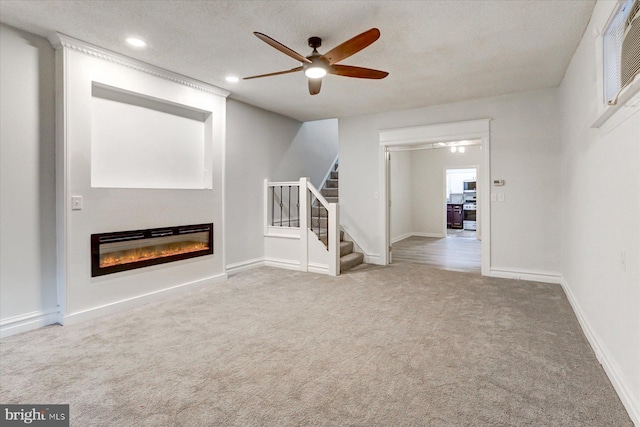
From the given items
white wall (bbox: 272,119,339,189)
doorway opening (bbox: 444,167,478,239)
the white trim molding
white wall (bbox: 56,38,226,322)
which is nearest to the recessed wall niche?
white wall (bbox: 56,38,226,322)

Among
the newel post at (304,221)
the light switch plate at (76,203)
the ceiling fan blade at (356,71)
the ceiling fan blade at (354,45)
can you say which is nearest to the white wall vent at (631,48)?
the ceiling fan blade at (354,45)

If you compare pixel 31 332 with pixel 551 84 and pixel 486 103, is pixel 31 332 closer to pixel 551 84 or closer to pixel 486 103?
pixel 486 103

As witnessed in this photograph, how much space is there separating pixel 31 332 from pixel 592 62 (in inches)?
202

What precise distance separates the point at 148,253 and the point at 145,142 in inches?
50.5

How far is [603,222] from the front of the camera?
2309 mm

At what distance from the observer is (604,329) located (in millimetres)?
2268

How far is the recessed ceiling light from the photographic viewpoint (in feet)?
9.96

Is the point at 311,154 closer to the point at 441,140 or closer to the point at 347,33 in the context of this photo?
the point at 441,140

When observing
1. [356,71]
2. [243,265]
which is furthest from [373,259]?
[356,71]

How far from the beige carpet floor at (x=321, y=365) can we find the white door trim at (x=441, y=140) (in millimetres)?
1335

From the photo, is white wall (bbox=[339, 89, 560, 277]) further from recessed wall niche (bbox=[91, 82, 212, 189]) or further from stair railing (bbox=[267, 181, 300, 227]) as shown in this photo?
recessed wall niche (bbox=[91, 82, 212, 189])

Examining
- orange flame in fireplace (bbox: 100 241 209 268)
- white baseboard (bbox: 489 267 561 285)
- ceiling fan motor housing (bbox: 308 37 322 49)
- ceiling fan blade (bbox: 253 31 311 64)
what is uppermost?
ceiling fan motor housing (bbox: 308 37 322 49)

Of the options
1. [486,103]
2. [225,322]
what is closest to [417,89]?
[486,103]

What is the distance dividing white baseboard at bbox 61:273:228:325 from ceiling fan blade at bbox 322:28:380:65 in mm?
3068
